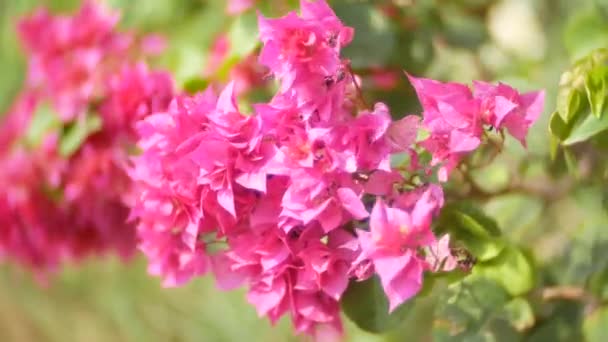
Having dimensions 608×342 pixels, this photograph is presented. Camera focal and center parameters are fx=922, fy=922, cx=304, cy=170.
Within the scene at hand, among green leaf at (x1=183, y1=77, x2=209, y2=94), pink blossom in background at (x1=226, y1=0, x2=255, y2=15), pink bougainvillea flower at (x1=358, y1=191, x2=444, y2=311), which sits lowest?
green leaf at (x1=183, y1=77, x2=209, y2=94)

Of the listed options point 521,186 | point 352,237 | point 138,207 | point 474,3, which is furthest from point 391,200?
point 474,3

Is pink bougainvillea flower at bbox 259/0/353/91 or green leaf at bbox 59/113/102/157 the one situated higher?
pink bougainvillea flower at bbox 259/0/353/91

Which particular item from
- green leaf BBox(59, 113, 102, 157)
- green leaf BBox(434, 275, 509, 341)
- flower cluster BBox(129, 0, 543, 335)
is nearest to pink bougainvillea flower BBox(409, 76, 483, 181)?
flower cluster BBox(129, 0, 543, 335)

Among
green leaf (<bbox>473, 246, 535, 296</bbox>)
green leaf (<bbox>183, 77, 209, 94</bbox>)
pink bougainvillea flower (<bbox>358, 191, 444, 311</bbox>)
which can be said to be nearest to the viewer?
pink bougainvillea flower (<bbox>358, 191, 444, 311</bbox>)

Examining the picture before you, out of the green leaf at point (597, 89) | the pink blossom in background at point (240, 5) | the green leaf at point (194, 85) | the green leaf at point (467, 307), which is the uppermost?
the green leaf at point (597, 89)

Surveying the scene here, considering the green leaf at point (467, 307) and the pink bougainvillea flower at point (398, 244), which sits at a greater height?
the pink bougainvillea flower at point (398, 244)

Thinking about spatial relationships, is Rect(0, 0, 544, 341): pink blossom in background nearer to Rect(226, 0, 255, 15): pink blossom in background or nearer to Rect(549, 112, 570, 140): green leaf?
Rect(549, 112, 570, 140): green leaf

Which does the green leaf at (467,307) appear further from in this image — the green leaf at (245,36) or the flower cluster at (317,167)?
the green leaf at (245,36)

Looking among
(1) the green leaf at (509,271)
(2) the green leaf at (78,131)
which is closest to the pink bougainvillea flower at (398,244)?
(1) the green leaf at (509,271)
